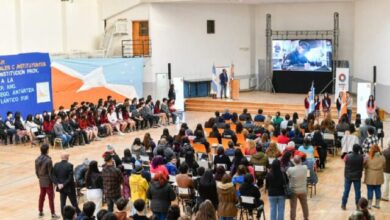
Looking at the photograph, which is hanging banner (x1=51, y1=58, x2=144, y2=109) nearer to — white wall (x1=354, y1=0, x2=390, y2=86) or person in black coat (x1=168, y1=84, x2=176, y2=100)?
person in black coat (x1=168, y1=84, x2=176, y2=100)

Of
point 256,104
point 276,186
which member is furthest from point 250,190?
point 256,104

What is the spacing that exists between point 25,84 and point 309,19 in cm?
A: 1666

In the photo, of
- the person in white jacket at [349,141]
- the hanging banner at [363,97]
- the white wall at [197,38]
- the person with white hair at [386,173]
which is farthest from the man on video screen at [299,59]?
the person with white hair at [386,173]

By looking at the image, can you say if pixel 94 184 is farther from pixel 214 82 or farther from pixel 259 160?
pixel 214 82

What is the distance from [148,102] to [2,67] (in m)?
6.14

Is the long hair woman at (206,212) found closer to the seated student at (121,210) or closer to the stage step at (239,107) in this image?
the seated student at (121,210)

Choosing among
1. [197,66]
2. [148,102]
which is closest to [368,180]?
[148,102]

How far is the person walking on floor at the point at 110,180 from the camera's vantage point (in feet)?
35.2

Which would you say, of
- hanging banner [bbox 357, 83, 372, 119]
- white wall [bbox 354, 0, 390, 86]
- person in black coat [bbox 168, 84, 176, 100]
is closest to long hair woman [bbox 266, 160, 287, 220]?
hanging banner [bbox 357, 83, 372, 119]

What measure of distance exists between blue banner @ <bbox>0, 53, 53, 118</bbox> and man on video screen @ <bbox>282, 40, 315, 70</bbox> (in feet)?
44.7

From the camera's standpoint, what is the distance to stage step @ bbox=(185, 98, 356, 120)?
26594 mm

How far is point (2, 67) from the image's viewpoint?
21.4 m

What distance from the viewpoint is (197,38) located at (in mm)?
30562

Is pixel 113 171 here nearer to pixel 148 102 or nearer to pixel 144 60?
pixel 148 102
